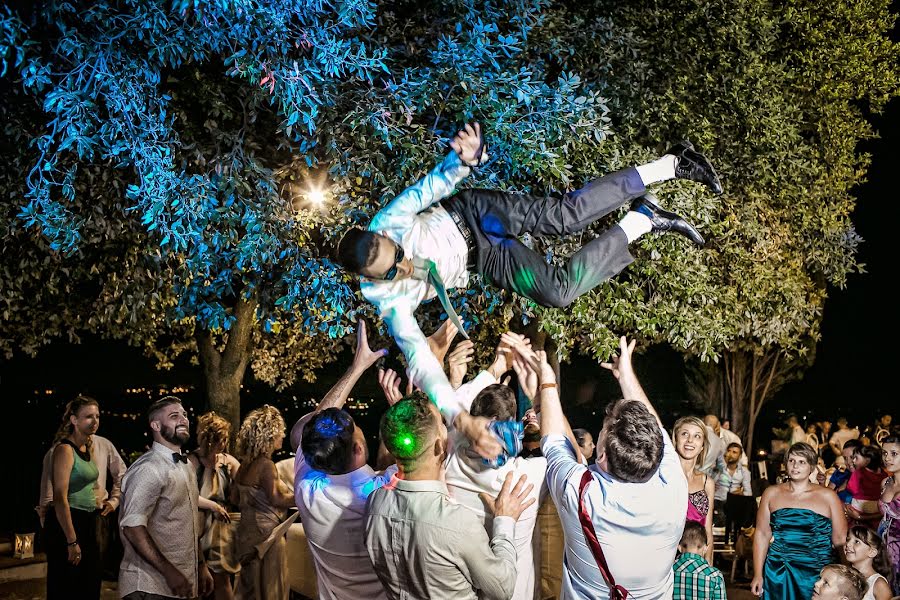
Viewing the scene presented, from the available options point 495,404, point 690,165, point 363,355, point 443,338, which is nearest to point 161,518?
point 363,355

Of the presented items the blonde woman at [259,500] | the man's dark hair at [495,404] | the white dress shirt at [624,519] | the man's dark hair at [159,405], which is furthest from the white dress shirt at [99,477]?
the white dress shirt at [624,519]

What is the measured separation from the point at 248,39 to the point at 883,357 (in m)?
35.5

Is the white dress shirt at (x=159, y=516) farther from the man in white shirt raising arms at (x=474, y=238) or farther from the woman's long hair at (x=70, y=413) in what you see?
the woman's long hair at (x=70, y=413)

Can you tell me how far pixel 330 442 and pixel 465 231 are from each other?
161 centimetres

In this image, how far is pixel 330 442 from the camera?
3.37 m

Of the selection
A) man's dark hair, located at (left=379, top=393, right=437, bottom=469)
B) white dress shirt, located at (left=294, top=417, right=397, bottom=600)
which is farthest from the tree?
man's dark hair, located at (left=379, top=393, right=437, bottom=469)

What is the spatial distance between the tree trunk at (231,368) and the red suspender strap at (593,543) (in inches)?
304

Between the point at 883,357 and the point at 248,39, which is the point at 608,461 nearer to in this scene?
the point at 248,39

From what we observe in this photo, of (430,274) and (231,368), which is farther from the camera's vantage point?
(231,368)

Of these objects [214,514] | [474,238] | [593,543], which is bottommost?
[593,543]

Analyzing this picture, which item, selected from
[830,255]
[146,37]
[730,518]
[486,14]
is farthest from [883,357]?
A: [146,37]

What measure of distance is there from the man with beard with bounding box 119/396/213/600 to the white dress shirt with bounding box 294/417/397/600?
1.14m

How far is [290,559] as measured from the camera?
6.69 m

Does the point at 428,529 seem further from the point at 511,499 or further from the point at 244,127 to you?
the point at 244,127
